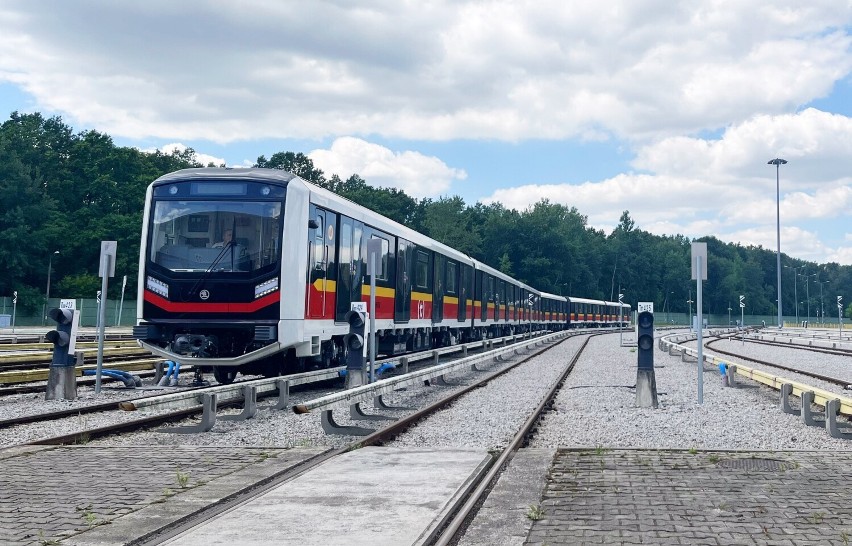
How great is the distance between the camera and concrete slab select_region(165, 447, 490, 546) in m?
5.57

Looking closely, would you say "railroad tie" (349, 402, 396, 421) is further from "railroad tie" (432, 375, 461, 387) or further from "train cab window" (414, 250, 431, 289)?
"train cab window" (414, 250, 431, 289)

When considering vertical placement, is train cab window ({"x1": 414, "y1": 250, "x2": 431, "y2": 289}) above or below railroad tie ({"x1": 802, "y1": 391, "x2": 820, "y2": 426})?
above

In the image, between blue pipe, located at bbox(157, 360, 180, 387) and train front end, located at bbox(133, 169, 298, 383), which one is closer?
train front end, located at bbox(133, 169, 298, 383)

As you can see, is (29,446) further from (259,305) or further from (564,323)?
(564,323)

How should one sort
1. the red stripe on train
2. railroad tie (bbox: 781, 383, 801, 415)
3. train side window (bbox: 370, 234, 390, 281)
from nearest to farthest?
railroad tie (bbox: 781, 383, 801, 415) < the red stripe on train < train side window (bbox: 370, 234, 390, 281)

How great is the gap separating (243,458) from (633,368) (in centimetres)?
1699

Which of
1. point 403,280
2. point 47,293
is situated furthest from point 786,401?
point 47,293

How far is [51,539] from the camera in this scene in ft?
18.2

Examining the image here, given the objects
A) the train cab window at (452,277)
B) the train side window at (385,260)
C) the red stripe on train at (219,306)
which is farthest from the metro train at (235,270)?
the train cab window at (452,277)

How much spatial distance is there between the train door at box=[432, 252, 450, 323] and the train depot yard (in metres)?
11.9

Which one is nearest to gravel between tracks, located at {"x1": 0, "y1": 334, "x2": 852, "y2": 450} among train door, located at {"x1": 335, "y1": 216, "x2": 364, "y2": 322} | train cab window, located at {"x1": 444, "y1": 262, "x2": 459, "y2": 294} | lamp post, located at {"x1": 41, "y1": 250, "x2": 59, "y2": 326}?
train door, located at {"x1": 335, "y1": 216, "x2": 364, "y2": 322}

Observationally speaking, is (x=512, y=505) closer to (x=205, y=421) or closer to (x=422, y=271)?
(x=205, y=421)

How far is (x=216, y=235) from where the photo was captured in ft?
46.7

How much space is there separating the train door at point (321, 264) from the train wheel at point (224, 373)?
1746 mm
